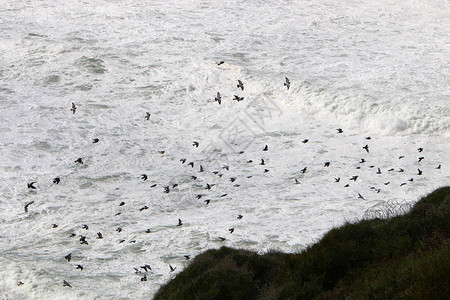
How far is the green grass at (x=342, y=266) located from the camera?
966 centimetres

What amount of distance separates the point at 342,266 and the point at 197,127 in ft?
82.4

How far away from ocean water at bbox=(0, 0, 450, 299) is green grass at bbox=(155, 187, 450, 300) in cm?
382

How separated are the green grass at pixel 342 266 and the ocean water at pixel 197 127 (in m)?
3.82

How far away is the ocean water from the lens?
24.4m

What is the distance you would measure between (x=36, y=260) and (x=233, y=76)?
22191mm

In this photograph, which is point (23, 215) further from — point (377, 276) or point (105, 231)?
point (377, 276)

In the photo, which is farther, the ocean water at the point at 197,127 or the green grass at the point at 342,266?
the ocean water at the point at 197,127

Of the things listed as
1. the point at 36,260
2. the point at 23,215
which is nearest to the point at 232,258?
the point at 36,260

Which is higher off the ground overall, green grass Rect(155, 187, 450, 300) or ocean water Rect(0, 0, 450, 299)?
green grass Rect(155, 187, 450, 300)

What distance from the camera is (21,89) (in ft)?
134

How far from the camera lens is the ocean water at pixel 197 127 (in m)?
24.4

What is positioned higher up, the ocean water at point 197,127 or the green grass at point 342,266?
the green grass at point 342,266

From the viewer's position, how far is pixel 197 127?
3603 centimetres

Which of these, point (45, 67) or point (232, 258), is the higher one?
point (232, 258)
